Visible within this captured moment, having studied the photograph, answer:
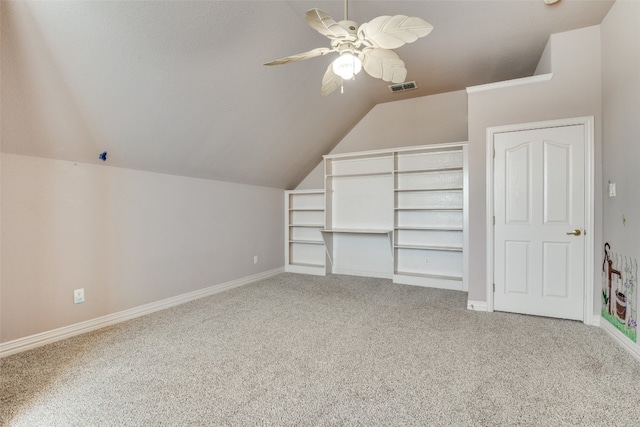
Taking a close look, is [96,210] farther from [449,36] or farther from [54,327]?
[449,36]

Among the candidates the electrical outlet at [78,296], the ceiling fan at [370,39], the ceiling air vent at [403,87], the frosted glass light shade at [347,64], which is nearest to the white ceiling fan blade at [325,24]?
the ceiling fan at [370,39]

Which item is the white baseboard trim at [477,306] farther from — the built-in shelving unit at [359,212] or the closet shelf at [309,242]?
the closet shelf at [309,242]

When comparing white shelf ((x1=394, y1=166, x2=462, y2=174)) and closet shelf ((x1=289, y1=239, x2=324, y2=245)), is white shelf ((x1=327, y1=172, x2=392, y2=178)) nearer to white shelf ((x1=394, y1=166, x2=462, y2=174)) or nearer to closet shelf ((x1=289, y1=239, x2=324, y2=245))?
white shelf ((x1=394, y1=166, x2=462, y2=174))

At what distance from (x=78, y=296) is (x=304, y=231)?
350 cm

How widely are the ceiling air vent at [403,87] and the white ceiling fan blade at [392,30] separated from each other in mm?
2767

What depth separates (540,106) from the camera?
10.1ft

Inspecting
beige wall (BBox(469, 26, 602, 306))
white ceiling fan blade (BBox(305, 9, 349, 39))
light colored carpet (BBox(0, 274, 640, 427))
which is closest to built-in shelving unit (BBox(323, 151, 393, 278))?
beige wall (BBox(469, 26, 602, 306))

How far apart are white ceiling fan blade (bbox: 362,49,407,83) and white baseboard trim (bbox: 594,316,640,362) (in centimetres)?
265

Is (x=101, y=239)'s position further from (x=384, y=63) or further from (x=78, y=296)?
(x=384, y=63)

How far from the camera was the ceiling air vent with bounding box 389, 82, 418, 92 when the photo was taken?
434 cm

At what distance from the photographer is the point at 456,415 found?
1609 millimetres

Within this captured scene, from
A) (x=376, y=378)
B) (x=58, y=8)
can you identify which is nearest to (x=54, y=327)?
(x=58, y=8)

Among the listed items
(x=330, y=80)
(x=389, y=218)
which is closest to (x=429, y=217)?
(x=389, y=218)

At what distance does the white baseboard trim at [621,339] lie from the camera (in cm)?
225
